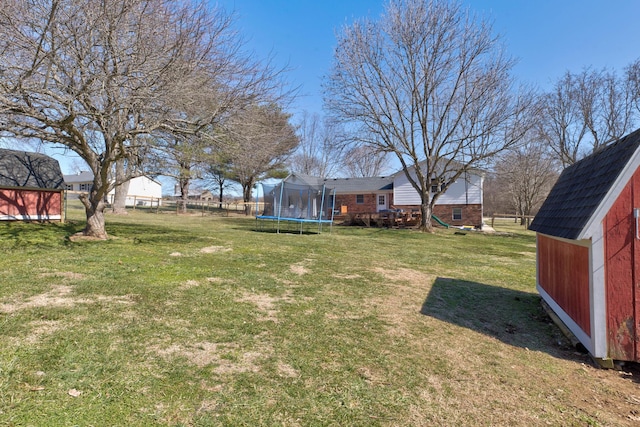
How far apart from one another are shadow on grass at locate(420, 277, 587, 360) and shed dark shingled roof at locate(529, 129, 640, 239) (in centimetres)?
130

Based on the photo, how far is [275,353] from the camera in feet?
10.7

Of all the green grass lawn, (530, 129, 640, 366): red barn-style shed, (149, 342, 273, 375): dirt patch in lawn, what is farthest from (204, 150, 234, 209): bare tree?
(530, 129, 640, 366): red barn-style shed

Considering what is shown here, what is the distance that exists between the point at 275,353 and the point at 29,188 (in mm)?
15413

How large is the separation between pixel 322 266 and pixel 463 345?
435 centimetres

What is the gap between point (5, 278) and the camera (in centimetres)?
515

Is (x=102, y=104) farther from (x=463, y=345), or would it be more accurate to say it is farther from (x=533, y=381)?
(x=533, y=381)

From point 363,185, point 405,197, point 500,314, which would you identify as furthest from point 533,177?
point 500,314

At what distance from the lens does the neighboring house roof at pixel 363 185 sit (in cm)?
2943

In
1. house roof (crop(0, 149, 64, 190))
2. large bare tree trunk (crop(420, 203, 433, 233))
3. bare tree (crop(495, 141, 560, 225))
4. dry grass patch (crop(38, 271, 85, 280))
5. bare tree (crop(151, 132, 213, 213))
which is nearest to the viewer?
dry grass patch (crop(38, 271, 85, 280))

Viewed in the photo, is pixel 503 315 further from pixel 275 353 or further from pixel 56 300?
pixel 56 300

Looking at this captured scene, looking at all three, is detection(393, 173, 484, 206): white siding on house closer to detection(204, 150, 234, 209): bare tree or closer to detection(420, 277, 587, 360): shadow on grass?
detection(204, 150, 234, 209): bare tree

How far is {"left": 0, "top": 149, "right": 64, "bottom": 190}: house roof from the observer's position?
13.4 m

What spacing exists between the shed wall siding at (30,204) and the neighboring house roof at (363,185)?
19.1 m

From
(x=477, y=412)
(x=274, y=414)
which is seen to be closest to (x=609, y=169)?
(x=477, y=412)
